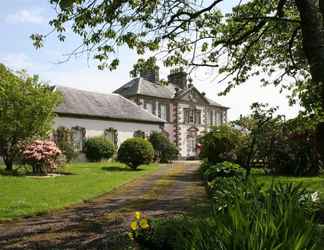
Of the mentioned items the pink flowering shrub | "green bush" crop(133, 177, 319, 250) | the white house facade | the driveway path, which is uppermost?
the white house facade

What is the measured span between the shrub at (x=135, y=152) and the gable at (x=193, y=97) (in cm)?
2625

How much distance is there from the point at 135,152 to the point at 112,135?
12353 mm

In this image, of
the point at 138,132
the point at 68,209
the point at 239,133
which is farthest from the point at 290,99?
the point at 138,132

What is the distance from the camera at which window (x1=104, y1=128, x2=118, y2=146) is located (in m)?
36.3

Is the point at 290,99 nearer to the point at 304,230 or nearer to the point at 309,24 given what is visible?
the point at 309,24

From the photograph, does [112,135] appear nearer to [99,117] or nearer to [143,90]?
[99,117]

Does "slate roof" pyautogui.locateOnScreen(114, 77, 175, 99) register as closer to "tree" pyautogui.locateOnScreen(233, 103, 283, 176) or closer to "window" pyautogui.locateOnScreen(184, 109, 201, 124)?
"window" pyautogui.locateOnScreen(184, 109, 201, 124)

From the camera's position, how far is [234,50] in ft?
38.8

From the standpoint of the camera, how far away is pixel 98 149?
32.6m

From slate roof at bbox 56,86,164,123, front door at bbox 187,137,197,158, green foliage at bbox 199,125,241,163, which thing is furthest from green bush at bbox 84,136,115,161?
front door at bbox 187,137,197,158

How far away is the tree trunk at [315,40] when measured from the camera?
26.5 feet

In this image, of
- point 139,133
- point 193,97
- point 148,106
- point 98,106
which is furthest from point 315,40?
point 193,97

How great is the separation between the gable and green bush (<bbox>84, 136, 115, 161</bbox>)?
1962 cm

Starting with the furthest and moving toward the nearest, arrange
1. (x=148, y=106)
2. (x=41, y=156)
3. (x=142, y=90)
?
(x=148, y=106)
(x=142, y=90)
(x=41, y=156)
